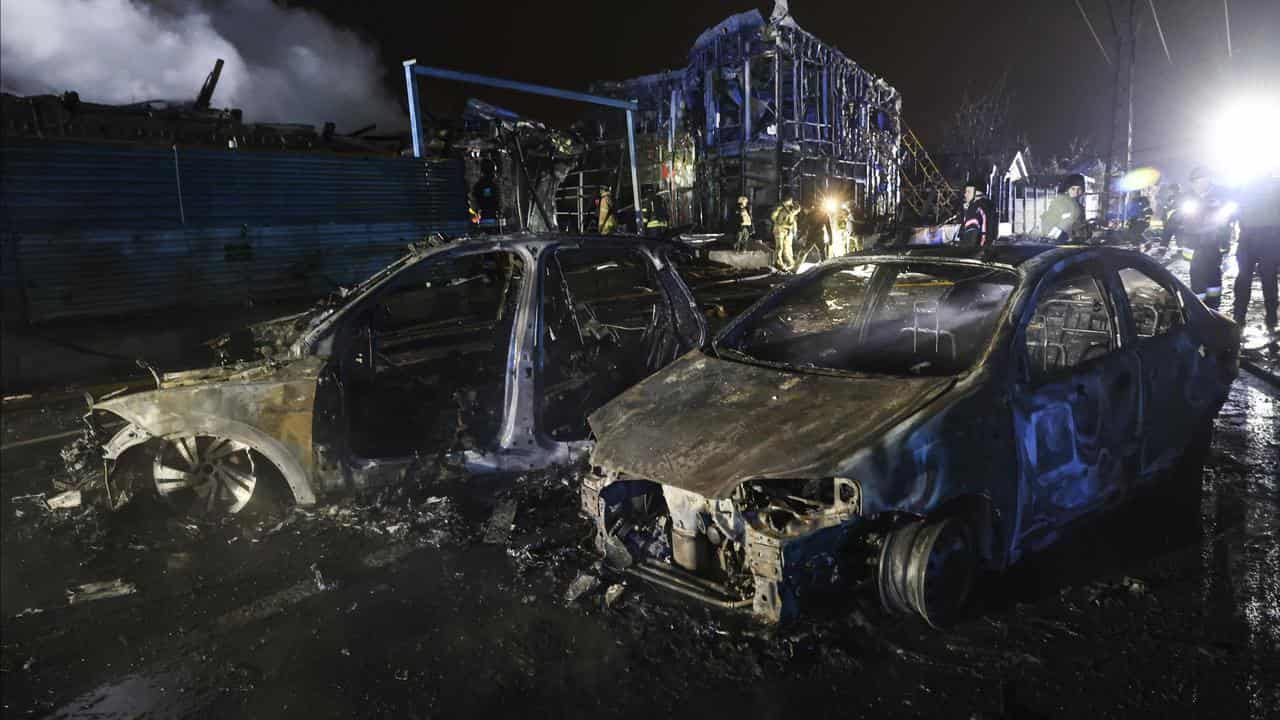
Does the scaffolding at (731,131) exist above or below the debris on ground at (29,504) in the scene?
above

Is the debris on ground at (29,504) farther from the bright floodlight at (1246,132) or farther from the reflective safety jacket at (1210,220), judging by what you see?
the bright floodlight at (1246,132)

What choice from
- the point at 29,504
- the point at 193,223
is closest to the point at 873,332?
the point at 29,504

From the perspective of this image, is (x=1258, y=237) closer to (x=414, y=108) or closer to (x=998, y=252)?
(x=998, y=252)

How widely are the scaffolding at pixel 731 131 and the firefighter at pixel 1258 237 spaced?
17005 mm

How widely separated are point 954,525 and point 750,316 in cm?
160

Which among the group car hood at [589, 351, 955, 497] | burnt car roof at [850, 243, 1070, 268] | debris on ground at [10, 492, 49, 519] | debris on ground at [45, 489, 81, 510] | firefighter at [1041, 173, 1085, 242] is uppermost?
firefighter at [1041, 173, 1085, 242]

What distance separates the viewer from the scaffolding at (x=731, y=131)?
2511 cm

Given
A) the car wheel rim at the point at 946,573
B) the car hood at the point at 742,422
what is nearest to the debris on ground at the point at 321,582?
the car hood at the point at 742,422

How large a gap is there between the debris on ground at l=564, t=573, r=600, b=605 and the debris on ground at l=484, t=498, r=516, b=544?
2.41ft

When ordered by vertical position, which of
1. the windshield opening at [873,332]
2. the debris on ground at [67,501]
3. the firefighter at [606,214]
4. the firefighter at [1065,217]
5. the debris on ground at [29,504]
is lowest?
the debris on ground at [29,504]

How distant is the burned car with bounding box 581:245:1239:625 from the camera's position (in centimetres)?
280

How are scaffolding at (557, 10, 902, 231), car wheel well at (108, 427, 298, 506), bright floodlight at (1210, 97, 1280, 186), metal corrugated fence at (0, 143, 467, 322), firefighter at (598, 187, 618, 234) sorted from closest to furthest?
1. car wheel well at (108, 427, 298, 506)
2. metal corrugated fence at (0, 143, 467, 322)
3. bright floodlight at (1210, 97, 1280, 186)
4. firefighter at (598, 187, 618, 234)
5. scaffolding at (557, 10, 902, 231)

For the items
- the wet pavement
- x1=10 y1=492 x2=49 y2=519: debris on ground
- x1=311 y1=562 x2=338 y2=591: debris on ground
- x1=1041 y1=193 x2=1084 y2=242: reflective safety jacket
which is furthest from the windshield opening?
x1=1041 y1=193 x2=1084 y2=242: reflective safety jacket

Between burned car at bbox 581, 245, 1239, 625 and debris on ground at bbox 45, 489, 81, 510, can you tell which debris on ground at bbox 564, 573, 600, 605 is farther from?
debris on ground at bbox 45, 489, 81, 510
